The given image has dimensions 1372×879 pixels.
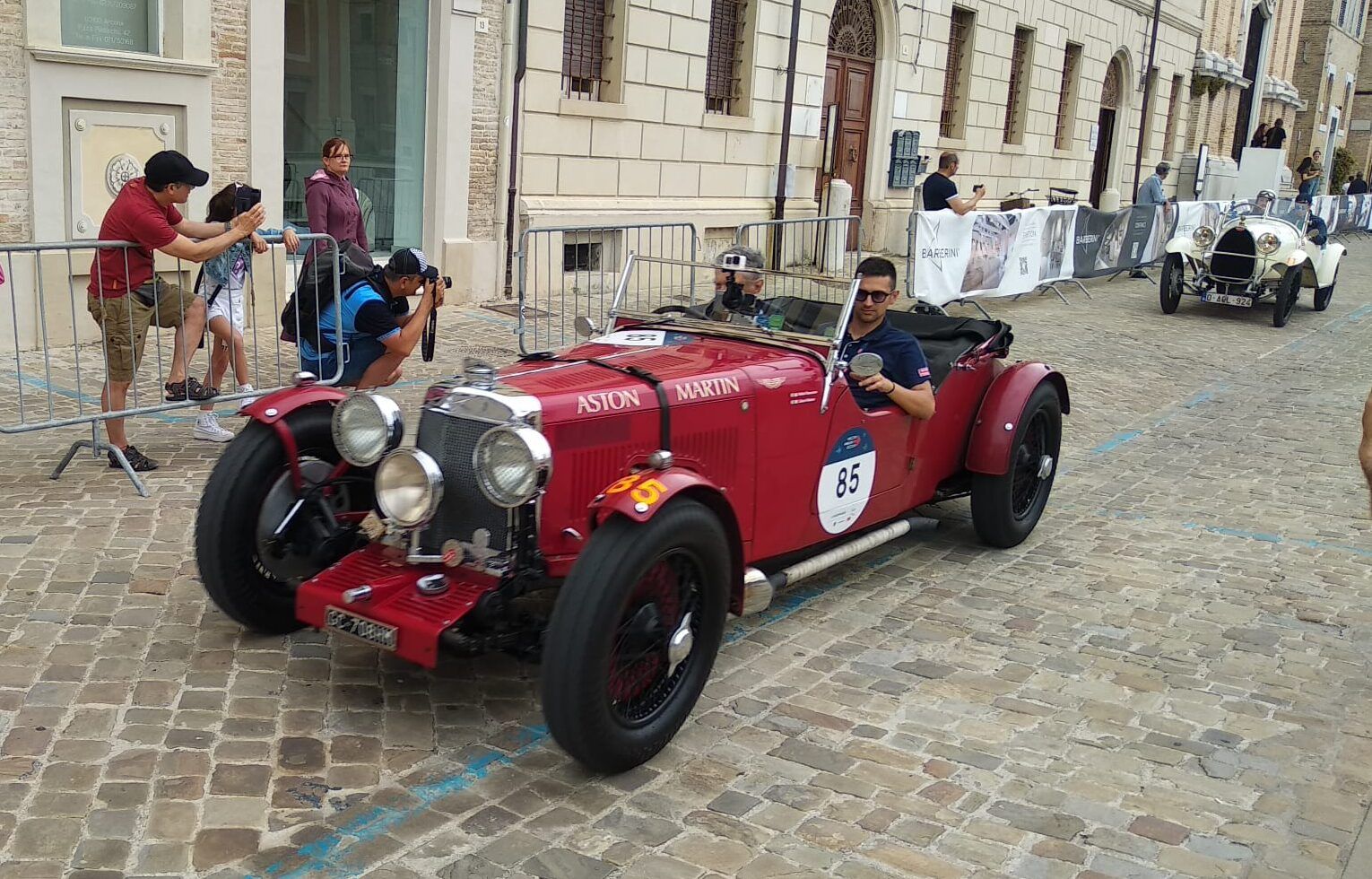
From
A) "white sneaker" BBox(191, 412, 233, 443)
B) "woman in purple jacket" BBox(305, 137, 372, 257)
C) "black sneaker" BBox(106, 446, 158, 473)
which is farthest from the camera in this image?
"woman in purple jacket" BBox(305, 137, 372, 257)

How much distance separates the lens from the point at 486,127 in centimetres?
1224

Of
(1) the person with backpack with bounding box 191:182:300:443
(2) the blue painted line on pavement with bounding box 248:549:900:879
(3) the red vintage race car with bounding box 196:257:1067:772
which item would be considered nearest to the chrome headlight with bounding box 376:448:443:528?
(3) the red vintage race car with bounding box 196:257:1067:772

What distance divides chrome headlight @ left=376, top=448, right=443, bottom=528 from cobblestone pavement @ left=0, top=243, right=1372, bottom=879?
0.66 m

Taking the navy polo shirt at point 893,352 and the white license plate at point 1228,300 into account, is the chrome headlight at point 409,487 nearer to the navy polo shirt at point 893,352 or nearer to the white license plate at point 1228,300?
the navy polo shirt at point 893,352

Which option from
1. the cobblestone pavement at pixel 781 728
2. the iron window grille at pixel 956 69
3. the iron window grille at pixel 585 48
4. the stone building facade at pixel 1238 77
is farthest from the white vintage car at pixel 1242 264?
the stone building facade at pixel 1238 77

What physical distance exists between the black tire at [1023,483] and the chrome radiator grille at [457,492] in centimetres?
286

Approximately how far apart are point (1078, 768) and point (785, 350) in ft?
6.21

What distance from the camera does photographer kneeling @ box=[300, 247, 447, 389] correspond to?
6.18 m

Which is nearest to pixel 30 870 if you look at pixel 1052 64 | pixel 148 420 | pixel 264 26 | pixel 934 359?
pixel 934 359

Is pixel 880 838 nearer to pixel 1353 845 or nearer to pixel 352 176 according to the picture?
pixel 1353 845

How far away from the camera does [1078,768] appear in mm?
3932

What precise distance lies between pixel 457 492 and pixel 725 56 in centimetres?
1293

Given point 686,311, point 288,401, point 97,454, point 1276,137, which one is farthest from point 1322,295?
point 1276,137

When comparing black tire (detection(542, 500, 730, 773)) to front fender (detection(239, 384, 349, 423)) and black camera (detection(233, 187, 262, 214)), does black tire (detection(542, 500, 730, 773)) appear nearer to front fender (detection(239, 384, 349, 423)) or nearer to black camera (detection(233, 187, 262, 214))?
front fender (detection(239, 384, 349, 423))
